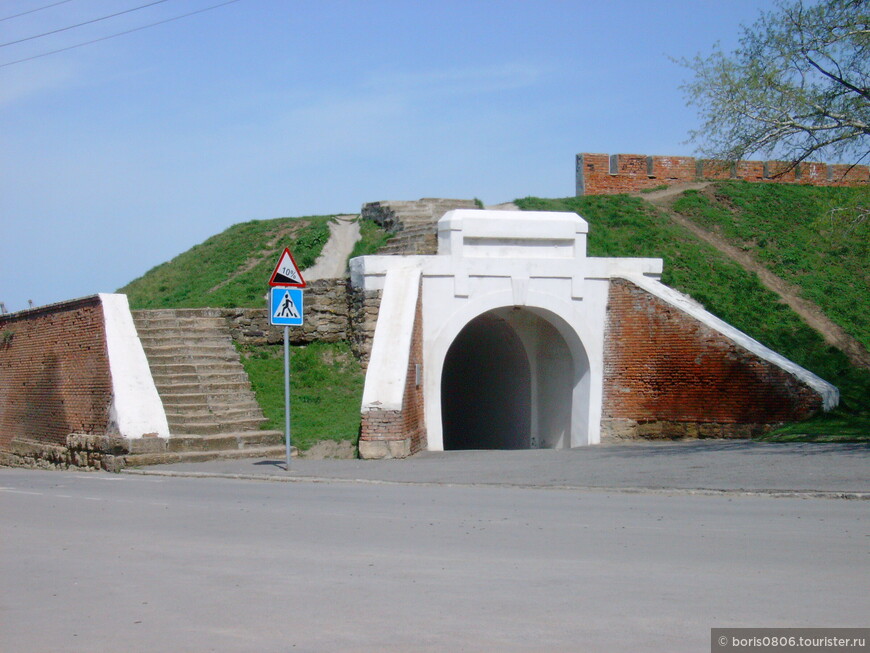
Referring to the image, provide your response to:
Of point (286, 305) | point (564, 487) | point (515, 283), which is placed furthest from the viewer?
point (515, 283)

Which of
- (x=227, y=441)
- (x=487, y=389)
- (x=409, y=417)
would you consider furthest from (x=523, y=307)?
(x=227, y=441)

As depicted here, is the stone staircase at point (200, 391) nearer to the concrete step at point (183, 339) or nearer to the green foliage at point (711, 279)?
the concrete step at point (183, 339)

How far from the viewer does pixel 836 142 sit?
54.2 ft

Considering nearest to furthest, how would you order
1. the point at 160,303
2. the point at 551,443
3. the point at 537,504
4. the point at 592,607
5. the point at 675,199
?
the point at 592,607, the point at 537,504, the point at 551,443, the point at 160,303, the point at 675,199

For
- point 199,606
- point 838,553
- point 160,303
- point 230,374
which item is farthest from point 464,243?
point 199,606

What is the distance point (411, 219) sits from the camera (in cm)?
2553

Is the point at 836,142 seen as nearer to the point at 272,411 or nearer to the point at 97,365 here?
the point at 272,411

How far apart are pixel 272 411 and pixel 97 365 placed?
3.27m

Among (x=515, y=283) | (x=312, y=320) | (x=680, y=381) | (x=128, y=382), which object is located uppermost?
(x=515, y=283)

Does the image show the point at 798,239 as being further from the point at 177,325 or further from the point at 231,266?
the point at 177,325

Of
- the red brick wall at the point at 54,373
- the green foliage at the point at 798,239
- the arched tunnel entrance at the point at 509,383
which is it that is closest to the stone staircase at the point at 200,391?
the red brick wall at the point at 54,373

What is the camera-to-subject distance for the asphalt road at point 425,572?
555cm

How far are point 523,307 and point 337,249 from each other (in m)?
7.78

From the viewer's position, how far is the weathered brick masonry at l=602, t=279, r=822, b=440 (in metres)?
17.7
